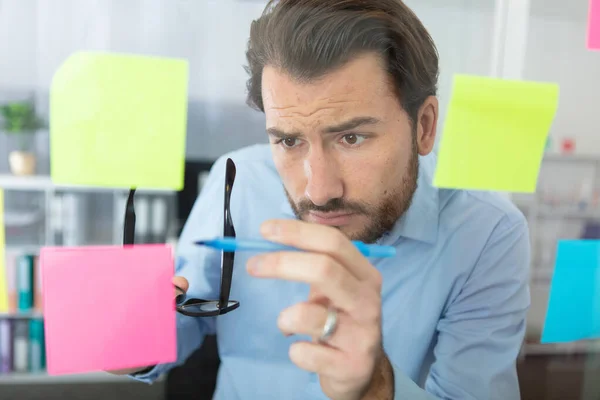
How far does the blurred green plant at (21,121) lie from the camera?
0.58 m

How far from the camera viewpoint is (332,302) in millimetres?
516

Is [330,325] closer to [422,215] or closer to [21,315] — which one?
[422,215]

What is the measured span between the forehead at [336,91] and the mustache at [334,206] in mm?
104

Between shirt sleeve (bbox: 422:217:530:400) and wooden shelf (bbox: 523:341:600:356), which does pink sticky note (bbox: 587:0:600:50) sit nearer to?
shirt sleeve (bbox: 422:217:530:400)

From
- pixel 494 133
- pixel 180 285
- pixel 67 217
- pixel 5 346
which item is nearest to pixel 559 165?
pixel 494 133

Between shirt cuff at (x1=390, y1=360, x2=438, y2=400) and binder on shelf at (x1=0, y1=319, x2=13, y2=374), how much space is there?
477 mm

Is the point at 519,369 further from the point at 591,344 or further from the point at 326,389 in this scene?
the point at 326,389

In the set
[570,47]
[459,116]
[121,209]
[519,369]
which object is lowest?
[519,369]

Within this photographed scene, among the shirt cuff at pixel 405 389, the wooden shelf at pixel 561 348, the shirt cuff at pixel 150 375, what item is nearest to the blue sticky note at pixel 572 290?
the wooden shelf at pixel 561 348

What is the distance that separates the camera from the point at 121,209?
0.61 meters

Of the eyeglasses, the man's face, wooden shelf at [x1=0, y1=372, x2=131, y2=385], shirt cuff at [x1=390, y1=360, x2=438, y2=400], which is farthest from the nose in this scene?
wooden shelf at [x1=0, y1=372, x2=131, y2=385]

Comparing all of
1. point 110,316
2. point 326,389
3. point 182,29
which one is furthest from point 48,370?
point 182,29

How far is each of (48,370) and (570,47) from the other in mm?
846

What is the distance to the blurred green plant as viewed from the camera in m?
0.58
